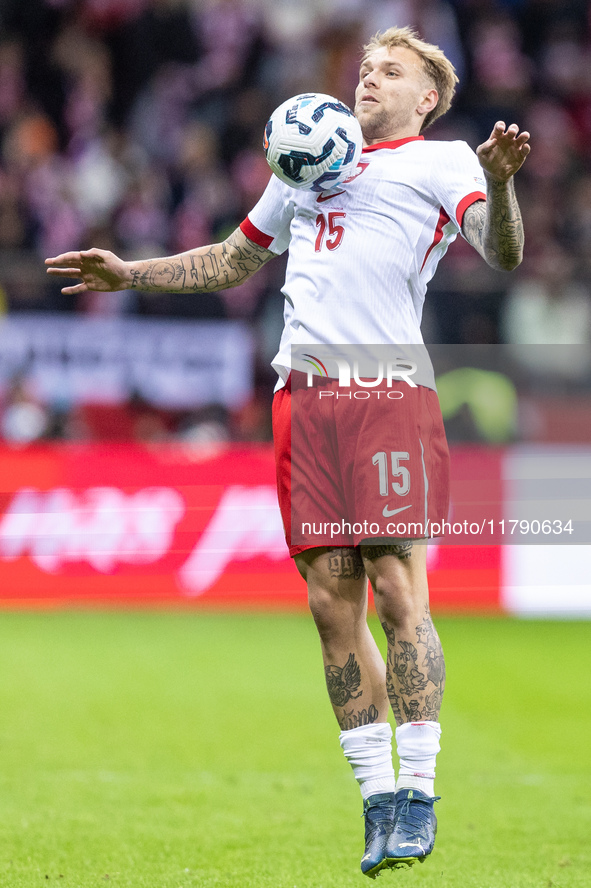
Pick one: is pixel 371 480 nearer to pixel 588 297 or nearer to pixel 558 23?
pixel 588 297

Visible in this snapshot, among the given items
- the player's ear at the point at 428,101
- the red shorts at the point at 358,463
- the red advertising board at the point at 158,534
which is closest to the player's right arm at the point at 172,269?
the red shorts at the point at 358,463

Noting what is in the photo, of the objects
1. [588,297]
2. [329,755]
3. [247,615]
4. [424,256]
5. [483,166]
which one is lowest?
[247,615]

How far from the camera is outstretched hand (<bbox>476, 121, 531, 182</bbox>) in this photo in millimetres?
3367

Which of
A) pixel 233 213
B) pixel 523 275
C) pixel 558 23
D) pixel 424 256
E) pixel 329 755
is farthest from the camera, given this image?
pixel 558 23

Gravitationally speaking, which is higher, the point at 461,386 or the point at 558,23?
the point at 558,23

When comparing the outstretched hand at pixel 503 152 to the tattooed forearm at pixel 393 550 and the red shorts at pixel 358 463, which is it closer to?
the red shorts at pixel 358 463

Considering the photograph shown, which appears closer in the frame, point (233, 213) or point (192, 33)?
point (233, 213)

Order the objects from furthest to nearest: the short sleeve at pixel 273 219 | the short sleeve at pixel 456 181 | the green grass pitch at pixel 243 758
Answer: the green grass pitch at pixel 243 758, the short sleeve at pixel 273 219, the short sleeve at pixel 456 181

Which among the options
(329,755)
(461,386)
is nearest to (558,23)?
(461,386)

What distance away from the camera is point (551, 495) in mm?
9953

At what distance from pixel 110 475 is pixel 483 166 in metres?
6.98

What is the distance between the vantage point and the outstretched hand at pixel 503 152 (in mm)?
3367

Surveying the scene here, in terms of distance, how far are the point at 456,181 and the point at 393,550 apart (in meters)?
1.15

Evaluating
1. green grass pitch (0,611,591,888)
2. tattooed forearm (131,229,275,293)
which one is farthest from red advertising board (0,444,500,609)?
tattooed forearm (131,229,275,293)
